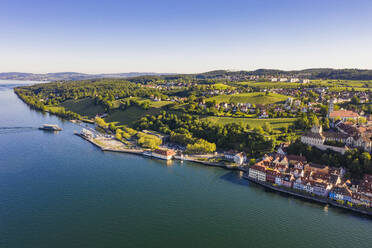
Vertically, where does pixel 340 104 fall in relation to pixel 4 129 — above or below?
above

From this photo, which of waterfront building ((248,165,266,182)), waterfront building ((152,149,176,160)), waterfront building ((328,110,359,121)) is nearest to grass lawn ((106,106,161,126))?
waterfront building ((152,149,176,160))

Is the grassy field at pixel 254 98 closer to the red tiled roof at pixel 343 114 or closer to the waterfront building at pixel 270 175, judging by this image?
the red tiled roof at pixel 343 114

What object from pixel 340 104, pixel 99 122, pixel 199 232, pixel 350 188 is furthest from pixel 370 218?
pixel 99 122

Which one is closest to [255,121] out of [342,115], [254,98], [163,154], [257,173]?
[342,115]

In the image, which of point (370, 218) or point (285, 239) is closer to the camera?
point (285, 239)

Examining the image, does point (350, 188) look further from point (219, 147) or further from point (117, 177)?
point (117, 177)

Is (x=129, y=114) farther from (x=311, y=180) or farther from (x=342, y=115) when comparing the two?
(x=311, y=180)
